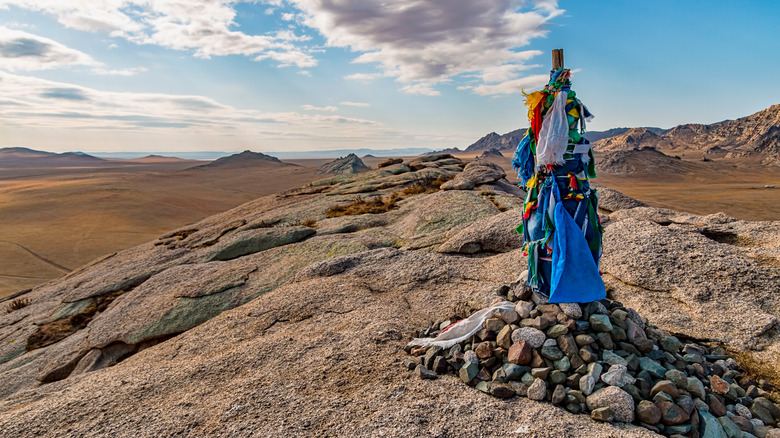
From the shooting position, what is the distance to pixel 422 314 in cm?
641

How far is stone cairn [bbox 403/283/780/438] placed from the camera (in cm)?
391

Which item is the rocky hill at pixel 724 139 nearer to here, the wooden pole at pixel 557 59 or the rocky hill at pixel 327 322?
the rocky hill at pixel 327 322

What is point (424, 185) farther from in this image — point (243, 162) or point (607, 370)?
Result: point (243, 162)

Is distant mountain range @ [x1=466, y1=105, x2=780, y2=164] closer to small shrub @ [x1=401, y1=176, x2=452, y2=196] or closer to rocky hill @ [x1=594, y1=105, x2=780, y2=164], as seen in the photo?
rocky hill @ [x1=594, y1=105, x2=780, y2=164]

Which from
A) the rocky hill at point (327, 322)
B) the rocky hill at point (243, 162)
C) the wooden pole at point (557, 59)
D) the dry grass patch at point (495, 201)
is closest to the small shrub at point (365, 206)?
the rocky hill at point (327, 322)

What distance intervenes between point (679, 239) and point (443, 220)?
19.3 feet

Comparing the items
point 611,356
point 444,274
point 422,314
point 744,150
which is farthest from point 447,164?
point 744,150

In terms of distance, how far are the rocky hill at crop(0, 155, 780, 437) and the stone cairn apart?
0.21 meters

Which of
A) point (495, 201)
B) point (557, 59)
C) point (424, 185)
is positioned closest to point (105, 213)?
point (424, 185)

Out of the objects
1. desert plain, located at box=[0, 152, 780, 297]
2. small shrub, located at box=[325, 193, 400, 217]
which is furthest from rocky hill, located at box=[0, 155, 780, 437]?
desert plain, located at box=[0, 152, 780, 297]

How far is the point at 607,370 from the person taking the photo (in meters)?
4.22

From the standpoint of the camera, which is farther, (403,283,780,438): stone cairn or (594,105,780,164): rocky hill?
(594,105,780,164): rocky hill

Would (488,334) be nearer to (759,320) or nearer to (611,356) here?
(611,356)

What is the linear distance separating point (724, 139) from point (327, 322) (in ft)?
559
